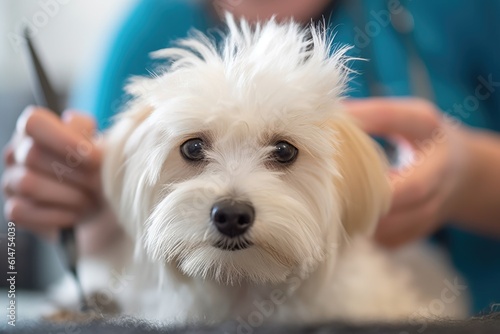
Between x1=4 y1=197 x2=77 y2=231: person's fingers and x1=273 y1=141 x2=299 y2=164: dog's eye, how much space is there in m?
0.41

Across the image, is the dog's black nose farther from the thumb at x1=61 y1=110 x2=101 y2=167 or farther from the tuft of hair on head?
the thumb at x1=61 y1=110 x2=101 y2=167

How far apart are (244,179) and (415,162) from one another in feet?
1.43

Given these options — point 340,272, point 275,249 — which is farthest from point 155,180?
point 340,272

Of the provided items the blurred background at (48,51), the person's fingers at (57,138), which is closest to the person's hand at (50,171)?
the person's fingers at (57,138)

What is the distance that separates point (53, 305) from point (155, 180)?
0.40m

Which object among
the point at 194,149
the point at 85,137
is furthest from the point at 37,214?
the point at 194,149

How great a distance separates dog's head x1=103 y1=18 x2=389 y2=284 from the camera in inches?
24.4

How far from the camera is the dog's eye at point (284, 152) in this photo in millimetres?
675

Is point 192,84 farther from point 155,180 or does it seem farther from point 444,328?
point 444,328

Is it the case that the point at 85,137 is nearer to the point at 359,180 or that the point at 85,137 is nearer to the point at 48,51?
the point at 359,180

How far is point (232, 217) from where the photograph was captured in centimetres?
A: 59

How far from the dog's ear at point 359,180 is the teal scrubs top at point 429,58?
388 mm

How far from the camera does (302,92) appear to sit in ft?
2.11

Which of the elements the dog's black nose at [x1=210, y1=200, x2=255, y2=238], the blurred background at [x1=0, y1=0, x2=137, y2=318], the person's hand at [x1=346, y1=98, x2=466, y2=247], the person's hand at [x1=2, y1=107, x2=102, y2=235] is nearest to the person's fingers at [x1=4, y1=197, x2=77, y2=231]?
the person's hand at [x1=2, y1=107, x2=102, y2=235]
